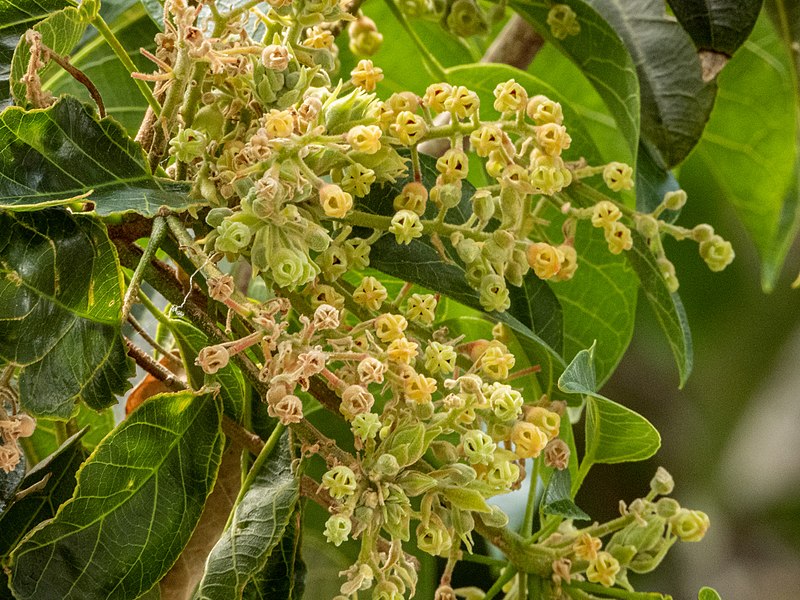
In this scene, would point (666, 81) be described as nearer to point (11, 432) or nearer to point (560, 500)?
point (560, 500)

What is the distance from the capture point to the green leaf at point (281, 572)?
573 mm

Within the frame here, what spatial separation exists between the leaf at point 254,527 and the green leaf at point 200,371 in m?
0.04

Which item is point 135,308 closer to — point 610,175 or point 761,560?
point 610,175

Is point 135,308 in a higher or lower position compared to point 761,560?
higher

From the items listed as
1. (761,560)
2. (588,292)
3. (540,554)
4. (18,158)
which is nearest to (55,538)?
(18,158)

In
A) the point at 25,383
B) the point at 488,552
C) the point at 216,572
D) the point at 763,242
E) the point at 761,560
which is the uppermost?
the point at 25,383

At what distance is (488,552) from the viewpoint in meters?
1.04

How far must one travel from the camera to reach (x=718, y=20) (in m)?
0.72

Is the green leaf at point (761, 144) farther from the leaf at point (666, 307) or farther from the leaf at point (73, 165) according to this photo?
the leaf at point (73, 165)

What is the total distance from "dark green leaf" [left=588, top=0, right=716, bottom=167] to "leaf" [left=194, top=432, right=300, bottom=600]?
0.38m

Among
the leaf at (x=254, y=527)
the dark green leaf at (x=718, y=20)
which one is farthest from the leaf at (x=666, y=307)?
the leaf at (x=254, y=527)

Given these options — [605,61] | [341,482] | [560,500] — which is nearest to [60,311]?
[341,482]

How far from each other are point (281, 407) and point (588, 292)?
452 millimetres

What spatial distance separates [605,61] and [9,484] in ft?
1.59
